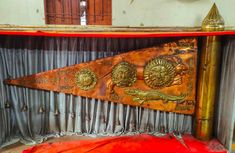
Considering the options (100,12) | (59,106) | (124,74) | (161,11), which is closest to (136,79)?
(124,74)

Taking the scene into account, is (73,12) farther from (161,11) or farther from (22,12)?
(161,11)

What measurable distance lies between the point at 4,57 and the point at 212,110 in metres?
2.27

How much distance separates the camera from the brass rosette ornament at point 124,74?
2234mm

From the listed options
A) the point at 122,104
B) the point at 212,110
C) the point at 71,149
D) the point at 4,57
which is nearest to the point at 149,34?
the point at 122,104

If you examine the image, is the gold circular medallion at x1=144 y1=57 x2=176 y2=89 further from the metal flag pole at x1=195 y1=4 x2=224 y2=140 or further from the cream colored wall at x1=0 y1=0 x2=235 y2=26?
the cream colored wall at x1=0 y1=0 x2=235 y2=26

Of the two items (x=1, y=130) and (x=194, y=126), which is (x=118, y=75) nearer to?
(x=194, y=126)

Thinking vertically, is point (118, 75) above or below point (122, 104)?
above

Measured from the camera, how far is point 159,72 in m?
2.21

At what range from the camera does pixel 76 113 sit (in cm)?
239

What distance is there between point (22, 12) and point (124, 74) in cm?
196

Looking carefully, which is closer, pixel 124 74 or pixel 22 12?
pixel 124 74

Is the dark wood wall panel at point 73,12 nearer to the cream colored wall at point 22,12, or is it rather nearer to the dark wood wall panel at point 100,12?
the dark wood wall panel at point 100,12

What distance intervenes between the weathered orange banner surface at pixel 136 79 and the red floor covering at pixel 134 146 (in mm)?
340

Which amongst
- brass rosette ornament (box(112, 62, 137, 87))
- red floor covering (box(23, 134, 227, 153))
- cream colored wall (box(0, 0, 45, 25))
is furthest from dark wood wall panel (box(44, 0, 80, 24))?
red floor covering (box(23, 134, 227, 153))
